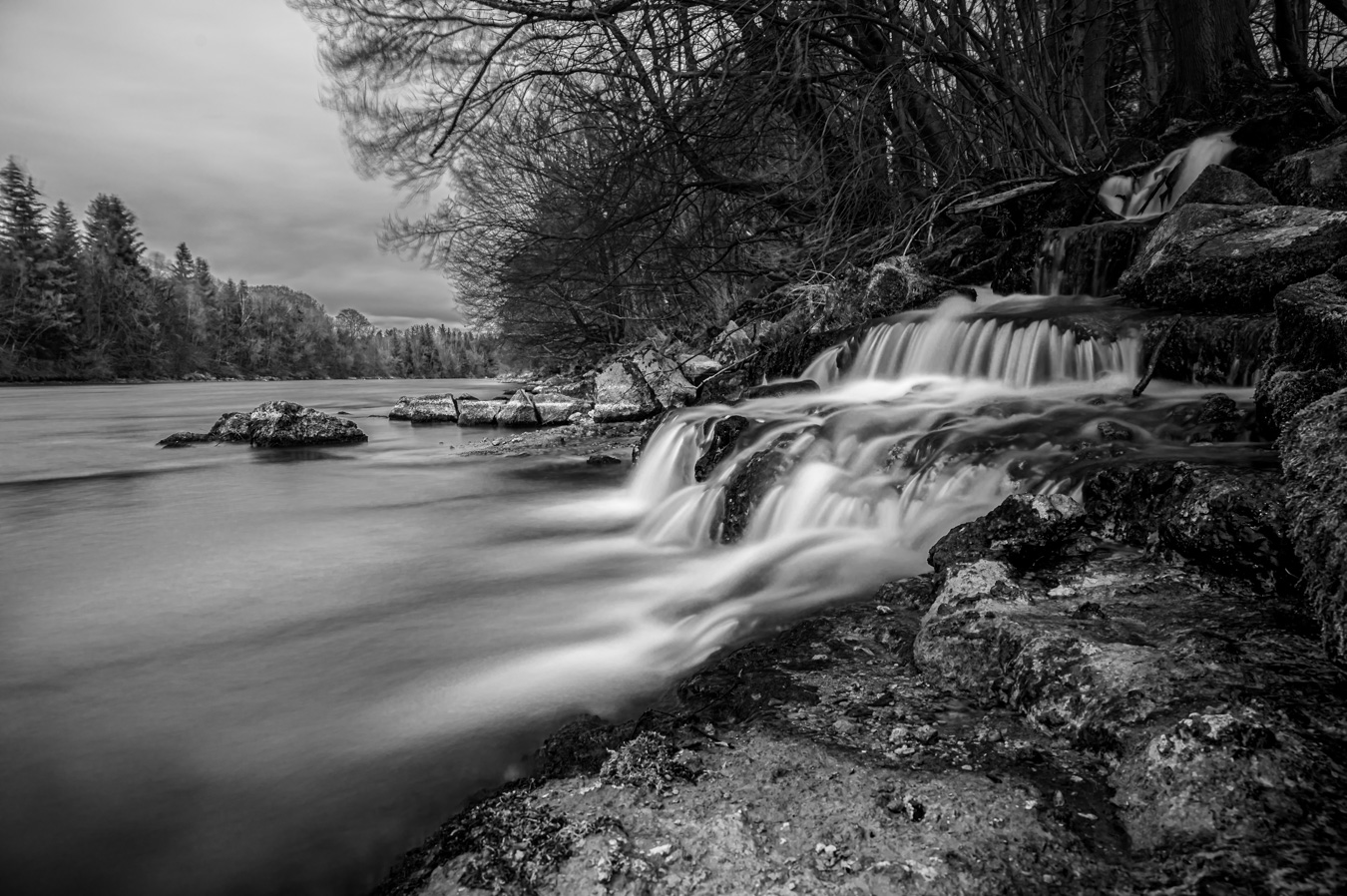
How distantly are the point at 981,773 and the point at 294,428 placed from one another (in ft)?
36.6

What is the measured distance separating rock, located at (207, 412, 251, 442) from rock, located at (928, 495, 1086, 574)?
11220mm

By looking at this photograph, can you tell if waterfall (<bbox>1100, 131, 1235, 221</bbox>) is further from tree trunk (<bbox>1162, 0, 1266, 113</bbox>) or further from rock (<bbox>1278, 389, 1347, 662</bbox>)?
rock (<bbox>1278, 389, 1347, 662</bbox>)

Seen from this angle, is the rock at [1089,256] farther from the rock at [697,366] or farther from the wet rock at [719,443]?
the rock at [697,366]

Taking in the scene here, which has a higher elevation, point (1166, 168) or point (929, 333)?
point (1166, 168)

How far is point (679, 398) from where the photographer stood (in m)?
10.2

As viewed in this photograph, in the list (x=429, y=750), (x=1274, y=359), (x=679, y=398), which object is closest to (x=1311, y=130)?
(x=1274, y=359)

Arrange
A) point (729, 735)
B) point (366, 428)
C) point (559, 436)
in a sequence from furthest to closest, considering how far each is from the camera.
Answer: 1. point (366, 428)
2. point (559, 436)
3. point (729, 735)

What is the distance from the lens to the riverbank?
1.21 meters

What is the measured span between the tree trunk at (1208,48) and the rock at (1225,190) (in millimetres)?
3166

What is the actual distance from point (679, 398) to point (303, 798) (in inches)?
336

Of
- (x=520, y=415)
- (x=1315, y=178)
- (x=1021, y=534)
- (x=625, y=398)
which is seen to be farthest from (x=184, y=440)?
(x=1315, y=178)

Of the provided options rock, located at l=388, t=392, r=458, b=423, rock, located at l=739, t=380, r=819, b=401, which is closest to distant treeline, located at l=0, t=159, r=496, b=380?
rock, located at l=388, t=392, r=458, b=423

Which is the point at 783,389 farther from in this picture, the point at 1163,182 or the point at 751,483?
the point at 1163,182

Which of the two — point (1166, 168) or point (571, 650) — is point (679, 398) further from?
point (571, 650)
